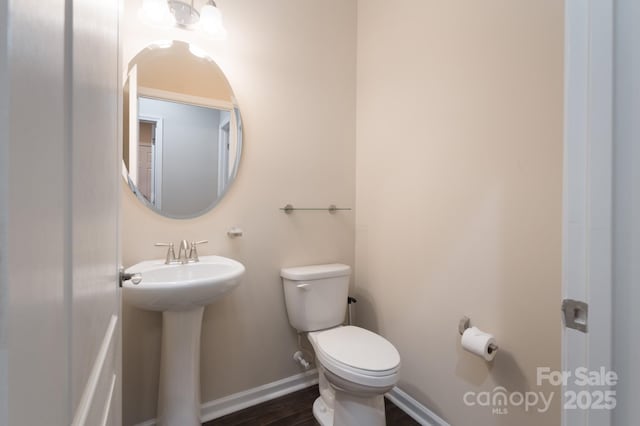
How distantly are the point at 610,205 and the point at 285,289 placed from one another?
1504 millimetres

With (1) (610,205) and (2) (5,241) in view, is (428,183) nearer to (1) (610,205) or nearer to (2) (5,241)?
(1) (610,205)

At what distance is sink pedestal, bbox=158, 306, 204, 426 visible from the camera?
4.34 feet

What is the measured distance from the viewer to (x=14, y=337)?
218mm

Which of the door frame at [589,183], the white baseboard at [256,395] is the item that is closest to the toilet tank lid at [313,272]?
the white baseboard at [256,395]

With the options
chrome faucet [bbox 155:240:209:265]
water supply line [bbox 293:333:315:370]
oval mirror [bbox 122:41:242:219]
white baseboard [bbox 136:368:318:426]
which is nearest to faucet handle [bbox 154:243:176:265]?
chrome faucet [bbox 155:240:209:265]

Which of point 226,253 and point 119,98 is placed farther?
point 226,253

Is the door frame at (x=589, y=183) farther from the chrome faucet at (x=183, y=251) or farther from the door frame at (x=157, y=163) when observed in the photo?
the door frame at (x=157, y=163)

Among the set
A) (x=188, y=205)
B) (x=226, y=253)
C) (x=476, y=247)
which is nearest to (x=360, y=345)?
(x=476, y=247)

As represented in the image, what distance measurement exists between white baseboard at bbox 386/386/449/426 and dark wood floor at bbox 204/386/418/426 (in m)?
0.02

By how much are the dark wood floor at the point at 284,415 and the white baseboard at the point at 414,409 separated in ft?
0.08

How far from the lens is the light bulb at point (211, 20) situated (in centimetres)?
144

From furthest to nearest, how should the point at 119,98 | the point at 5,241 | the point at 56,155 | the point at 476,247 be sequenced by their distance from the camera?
the point at 476,247 < the point at 119,98 < the point at 56,155 < the point at 5,241

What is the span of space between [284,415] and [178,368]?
671mm

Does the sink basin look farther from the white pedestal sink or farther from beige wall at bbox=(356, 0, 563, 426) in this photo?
beige wall at bbox=(356, 0, 563, 426)
